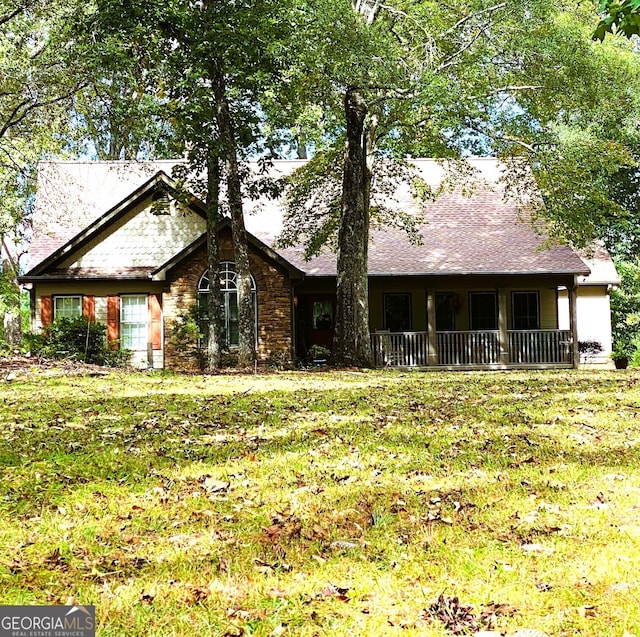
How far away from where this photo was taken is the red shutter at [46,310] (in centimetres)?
2300

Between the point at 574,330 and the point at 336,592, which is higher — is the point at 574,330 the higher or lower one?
the higher one

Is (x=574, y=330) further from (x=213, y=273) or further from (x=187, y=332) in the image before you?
(x=187, y=332)

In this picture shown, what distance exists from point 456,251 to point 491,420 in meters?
16.5

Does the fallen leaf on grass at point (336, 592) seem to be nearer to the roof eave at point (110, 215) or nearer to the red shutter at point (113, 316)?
the roof eave at point (110, 215)

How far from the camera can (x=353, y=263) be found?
65.9 feet

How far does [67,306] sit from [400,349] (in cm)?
985

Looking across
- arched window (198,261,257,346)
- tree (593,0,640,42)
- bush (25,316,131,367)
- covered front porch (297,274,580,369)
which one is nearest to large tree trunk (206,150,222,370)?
arched window (198,261,257,346)

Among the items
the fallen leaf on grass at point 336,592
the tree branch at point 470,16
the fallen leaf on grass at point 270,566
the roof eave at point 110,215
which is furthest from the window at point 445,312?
the fallen leaf on grass at point 336,592

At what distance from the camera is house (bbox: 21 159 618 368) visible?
73.1 ft

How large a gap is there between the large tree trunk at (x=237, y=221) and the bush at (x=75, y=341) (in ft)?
15.5

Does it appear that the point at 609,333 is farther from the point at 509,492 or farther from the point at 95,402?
the point at 509,492

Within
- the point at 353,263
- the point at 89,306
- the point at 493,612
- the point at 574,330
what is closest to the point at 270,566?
the point at 493,612

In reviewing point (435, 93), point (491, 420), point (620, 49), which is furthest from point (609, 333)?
point (491, 420)

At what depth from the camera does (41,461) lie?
6.32 metres
